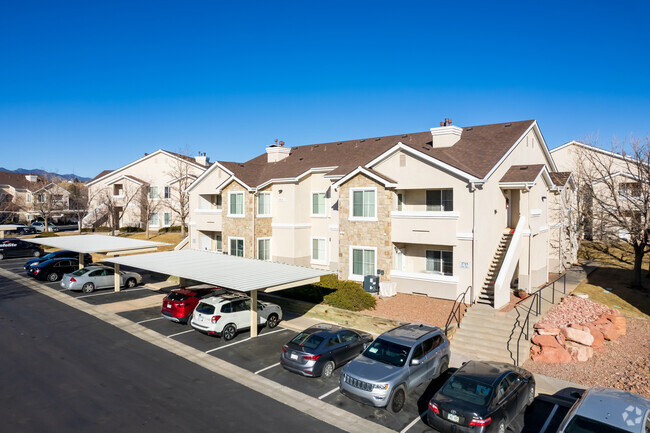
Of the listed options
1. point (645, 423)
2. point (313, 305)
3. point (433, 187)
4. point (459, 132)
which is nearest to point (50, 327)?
point (313, 305)

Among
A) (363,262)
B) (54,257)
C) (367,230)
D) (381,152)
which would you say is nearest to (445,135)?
(381,152)

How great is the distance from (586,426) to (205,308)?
13793 mm

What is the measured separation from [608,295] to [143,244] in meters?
29.8

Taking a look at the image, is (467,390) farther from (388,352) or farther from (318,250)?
(318,250)

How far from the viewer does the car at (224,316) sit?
17.1m

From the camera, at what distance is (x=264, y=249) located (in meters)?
30.5

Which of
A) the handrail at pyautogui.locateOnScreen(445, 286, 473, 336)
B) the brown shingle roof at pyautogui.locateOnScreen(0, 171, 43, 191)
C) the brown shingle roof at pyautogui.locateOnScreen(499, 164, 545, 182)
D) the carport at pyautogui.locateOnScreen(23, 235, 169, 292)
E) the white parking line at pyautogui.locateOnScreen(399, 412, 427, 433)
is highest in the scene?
the brown shingle roof at pyautogui.locateOnScreen(0, 171, 43, 191)

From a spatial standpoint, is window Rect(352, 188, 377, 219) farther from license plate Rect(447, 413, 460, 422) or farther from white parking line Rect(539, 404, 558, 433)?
license plate Rect(447, 413, 460, 422)

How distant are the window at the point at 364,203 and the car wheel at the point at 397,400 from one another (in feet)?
43.0

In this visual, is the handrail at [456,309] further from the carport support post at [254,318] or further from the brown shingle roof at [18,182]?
the brown shingle roof at [18,182]

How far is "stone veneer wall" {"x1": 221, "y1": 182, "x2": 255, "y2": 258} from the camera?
96.9 feet

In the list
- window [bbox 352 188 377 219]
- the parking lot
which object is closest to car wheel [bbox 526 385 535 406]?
the parking lot

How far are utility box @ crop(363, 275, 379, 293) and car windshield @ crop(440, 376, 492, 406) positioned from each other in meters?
11.6

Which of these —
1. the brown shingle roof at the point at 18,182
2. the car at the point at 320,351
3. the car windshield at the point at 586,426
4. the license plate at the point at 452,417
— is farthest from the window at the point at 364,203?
the brown shingle roof at the point at 18,182
